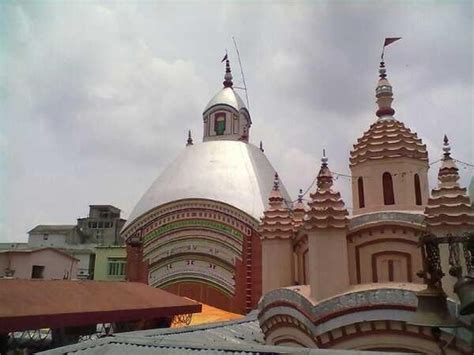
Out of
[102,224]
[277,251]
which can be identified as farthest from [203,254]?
[102,224]

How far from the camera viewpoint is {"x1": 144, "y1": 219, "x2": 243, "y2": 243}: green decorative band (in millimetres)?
21659

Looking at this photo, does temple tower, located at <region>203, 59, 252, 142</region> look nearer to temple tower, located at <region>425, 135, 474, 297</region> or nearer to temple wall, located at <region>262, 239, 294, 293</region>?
temple wall, located at <region>262, 239, 294, 293</region>

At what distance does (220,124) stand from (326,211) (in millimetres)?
17873

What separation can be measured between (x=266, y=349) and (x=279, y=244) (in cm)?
727

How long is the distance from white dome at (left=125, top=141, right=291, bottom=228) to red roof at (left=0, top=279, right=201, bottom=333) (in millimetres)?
5908

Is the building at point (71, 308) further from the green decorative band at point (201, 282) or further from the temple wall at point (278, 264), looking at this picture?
the temple wall at point (278, 264)

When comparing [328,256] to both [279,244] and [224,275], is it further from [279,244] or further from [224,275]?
[224,275]

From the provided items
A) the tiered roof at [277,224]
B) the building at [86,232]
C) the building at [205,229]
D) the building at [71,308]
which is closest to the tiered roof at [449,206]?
the tiered roof at [277,224]

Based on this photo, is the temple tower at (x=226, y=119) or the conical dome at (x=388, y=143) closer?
the conical dome at (x=388, y=143)

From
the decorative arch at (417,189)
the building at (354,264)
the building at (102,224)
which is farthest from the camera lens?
the building at (102,224)

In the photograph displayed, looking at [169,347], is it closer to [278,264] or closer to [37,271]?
[278,264]

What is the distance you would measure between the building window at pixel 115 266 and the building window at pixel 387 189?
20797mm

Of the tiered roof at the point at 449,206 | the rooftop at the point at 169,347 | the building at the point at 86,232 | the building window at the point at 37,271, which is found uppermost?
the building at the point at 86,232

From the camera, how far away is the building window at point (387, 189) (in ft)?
41.7
